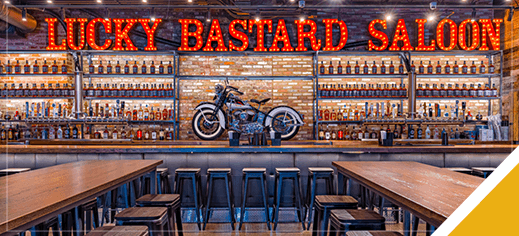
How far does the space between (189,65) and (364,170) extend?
536 centimetres

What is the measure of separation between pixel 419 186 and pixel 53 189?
2.22 metres

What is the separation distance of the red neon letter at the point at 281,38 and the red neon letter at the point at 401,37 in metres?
2.25

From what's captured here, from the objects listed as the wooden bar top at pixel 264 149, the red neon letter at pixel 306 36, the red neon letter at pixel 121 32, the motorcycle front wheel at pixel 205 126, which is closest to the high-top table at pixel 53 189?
the wooden bar top at pixel 264 149

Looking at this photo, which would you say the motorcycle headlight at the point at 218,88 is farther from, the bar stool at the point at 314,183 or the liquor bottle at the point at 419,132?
the liquor bottle at the point at 419,132

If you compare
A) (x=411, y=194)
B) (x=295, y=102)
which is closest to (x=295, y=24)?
(x=295, y=102)

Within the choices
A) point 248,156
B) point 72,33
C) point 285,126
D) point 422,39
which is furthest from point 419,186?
point 72,33

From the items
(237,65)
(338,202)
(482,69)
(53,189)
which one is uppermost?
(237,65)

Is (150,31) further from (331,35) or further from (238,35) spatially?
(331,35)

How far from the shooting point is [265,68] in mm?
6965

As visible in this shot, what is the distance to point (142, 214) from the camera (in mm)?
2109

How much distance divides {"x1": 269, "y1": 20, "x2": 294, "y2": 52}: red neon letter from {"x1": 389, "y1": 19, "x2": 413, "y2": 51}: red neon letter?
2.25m

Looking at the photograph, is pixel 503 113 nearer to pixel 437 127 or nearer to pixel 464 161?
pixel 437 127

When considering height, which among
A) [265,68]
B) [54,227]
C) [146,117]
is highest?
[265,68]

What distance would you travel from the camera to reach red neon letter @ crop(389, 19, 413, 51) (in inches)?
256
